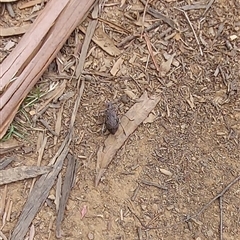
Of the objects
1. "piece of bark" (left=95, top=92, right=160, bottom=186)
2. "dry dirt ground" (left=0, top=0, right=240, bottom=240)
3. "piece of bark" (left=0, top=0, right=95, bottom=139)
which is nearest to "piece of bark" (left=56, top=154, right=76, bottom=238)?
→ "dry dirt ground" (left=0, top=0, right=240, bottom=240)

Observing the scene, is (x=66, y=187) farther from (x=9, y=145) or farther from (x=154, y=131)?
(x=154, y=131)

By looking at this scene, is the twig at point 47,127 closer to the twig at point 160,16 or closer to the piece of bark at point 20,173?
the piece of bark at point 20,173

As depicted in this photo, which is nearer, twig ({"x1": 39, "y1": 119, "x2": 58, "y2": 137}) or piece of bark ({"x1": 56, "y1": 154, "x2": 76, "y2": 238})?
piece of bark ({"x1": 56, "y1": 154, "x2": 76, "y2": 238})

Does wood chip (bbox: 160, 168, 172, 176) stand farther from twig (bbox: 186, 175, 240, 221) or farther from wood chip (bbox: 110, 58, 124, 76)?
wood chip (bbox: 110, 58, 124, 76)

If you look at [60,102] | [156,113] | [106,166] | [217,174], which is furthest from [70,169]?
[217,174]

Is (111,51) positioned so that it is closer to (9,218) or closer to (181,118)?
(181,118)
